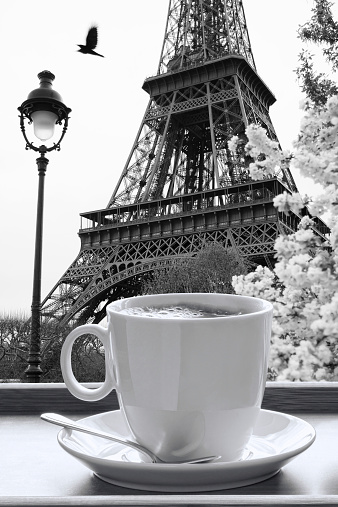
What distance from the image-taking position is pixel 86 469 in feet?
1.42

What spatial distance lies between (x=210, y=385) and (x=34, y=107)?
3.39 m

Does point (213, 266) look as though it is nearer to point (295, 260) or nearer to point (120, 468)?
point (295, 260)

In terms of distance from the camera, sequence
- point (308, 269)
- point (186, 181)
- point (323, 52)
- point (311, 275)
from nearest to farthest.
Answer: point (311, 275) < point (308, 269) < point (323, 52) < point (186, 181)

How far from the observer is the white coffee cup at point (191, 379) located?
0.43 m

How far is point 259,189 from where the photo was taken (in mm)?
11250

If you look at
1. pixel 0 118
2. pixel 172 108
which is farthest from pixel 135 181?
pixel 0 118

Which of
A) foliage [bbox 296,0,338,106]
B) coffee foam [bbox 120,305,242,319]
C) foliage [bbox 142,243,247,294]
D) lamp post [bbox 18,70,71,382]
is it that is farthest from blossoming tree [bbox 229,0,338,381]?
foliage [bbox 142,243,247,294]

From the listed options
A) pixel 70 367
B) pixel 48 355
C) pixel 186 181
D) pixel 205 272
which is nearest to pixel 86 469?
pixel 70 367

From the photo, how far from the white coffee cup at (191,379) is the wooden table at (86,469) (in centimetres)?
6

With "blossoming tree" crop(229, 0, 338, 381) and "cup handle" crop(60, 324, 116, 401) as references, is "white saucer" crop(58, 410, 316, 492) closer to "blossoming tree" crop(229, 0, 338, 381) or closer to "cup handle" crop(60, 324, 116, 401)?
"cup handle" crop(60, 324, 116, 401)

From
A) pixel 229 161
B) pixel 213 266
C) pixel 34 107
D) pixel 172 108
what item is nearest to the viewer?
pixel 34 107

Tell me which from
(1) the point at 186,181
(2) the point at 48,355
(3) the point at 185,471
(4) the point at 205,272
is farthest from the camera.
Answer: (1) the point at 186,181

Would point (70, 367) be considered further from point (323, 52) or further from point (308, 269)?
point (323, 52)

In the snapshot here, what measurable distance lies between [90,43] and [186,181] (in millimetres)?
10638
